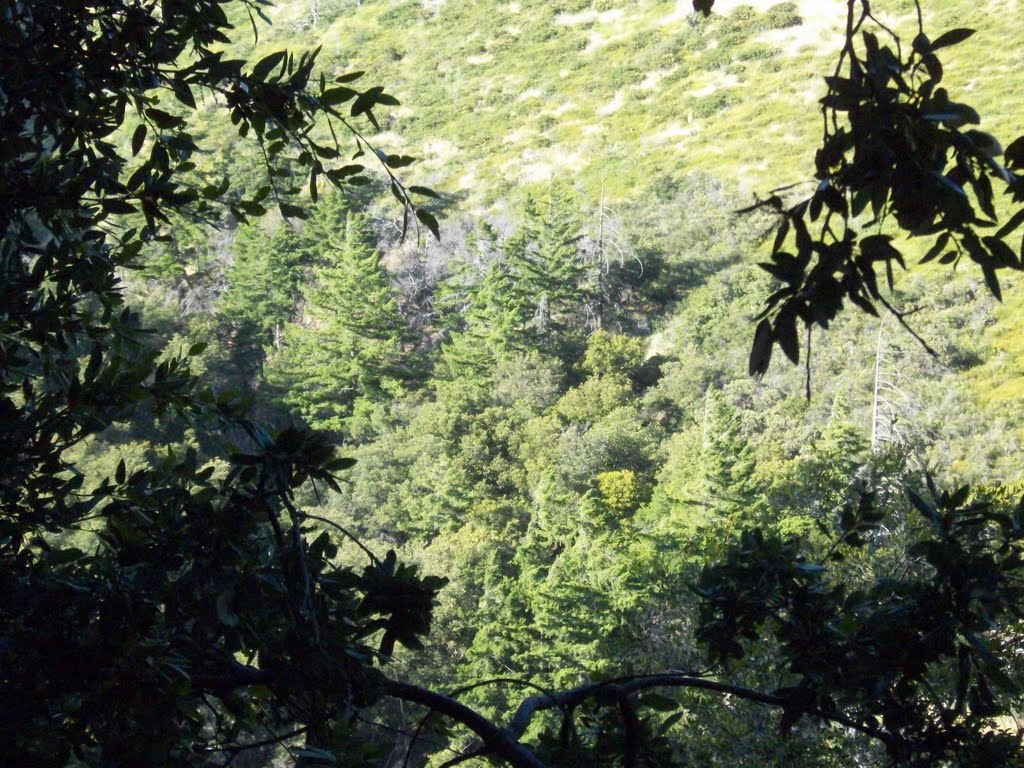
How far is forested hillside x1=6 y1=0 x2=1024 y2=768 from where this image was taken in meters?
9.34

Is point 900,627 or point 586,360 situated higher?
point 900,627

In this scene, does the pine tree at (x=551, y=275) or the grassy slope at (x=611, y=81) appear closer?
the pine tree at (x=551, y=275)

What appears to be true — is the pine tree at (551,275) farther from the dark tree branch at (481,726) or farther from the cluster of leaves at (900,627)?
the dark tree branch at (481,726)

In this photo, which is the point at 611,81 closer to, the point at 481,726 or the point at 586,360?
the point at 586,360

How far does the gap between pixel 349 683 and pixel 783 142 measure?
34296 mm

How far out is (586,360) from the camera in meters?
26.5

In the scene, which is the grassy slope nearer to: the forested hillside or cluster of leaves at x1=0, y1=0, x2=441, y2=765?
the forested hillside

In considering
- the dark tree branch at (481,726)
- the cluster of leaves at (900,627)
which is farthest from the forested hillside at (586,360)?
the dark tree branch at (481,726)

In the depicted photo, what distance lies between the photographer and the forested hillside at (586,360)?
9.34 meters

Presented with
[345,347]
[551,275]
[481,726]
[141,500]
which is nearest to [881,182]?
[481,726]

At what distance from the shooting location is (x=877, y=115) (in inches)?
36.7

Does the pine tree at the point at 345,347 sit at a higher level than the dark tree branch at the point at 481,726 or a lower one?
lower

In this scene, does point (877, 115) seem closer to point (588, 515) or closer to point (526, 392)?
point (588, 515)

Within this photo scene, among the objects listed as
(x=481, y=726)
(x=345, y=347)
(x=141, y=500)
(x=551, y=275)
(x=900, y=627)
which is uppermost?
(x=141, y=500)
